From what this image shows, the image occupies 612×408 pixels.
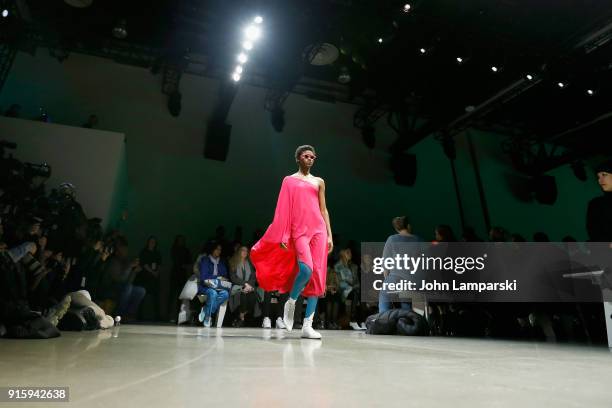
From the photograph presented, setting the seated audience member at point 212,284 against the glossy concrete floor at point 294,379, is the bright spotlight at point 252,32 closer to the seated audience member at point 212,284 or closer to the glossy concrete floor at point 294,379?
the seated audience member at point 212,284

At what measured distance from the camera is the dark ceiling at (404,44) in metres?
7.07

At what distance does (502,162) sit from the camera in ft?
39.8

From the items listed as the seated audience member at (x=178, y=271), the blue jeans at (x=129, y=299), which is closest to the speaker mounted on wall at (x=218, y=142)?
the seated audience member at (x=178, y=271)

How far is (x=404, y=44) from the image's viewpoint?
8211 mm

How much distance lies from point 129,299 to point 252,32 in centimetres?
473

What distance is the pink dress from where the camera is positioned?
11.2 feet

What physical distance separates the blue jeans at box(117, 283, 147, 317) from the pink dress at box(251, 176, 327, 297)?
383cm

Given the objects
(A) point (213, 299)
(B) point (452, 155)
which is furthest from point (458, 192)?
(A) point (213, 299)

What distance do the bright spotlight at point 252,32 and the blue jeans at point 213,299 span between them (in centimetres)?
427

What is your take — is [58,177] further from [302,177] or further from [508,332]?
[508,332]

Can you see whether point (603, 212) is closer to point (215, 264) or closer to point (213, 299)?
point (213, 299)

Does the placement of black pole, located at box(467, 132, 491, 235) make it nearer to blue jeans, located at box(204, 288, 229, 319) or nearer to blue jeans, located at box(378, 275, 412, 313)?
blue jeans, located at box(378, 275, 412, 313)

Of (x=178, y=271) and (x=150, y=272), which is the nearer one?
(x=150, y=272)

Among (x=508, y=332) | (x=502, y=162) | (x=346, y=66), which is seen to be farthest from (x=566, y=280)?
(x=502, y=162)
